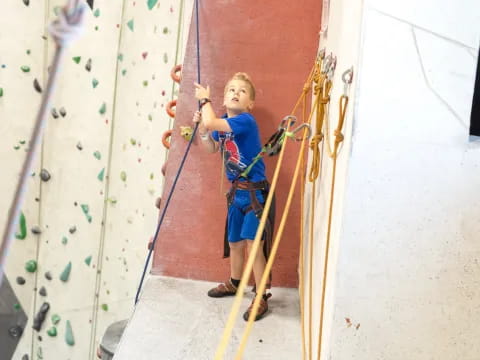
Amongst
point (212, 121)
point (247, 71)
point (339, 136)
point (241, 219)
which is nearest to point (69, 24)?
point (339, 136)

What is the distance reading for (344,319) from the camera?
1.00m

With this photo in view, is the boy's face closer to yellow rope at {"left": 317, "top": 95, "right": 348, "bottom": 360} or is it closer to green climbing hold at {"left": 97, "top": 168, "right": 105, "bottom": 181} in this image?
yellow rope at {"left": 317, "top": 95, "right": 348, "bottom": 360}

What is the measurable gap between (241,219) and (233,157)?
0.20m

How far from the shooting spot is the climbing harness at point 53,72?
1.13 feet

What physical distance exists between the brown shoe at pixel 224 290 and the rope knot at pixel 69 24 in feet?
4.42

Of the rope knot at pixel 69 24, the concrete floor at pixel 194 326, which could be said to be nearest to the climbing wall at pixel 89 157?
the concrete floor at pixel 194 326

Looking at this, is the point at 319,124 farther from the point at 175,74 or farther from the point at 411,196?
the point at 175,74

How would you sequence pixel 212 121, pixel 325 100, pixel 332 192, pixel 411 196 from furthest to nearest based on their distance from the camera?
pixel 212 121, pixel 325 100, pixel 332 192, pixel 411 196

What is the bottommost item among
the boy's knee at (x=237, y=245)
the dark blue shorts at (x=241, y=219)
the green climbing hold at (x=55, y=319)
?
the green climbing hold at (x=55, y=319)

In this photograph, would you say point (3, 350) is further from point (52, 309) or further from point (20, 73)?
point (20, 73)

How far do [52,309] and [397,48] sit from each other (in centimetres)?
188

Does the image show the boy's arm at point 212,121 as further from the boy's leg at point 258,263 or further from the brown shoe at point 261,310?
the brown shoe at point 261,310

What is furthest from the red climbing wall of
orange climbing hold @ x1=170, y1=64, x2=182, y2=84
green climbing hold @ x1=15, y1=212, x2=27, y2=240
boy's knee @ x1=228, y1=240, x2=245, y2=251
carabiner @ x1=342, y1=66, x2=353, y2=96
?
green climbing hold @ x1=15, y1=212, x2=27, y2=240

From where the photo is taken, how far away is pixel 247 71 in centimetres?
167
